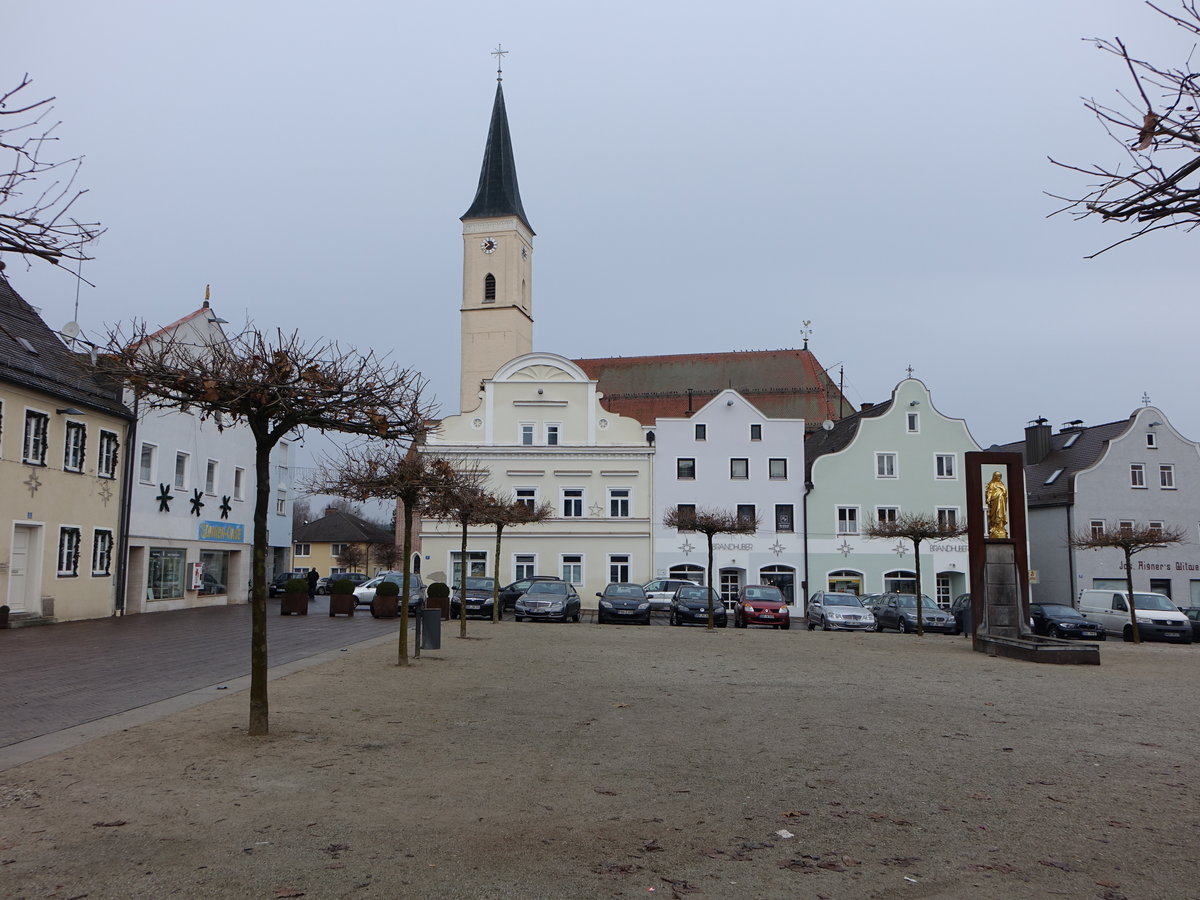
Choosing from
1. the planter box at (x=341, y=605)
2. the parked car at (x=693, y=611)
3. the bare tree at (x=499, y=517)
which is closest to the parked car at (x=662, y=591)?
the parked car at (x=693, y=611)

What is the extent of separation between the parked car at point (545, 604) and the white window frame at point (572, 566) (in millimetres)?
13127

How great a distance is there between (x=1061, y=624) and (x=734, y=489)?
19166 millimetres

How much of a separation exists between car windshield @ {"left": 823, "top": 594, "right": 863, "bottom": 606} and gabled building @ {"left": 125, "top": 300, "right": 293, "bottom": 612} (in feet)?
68.1

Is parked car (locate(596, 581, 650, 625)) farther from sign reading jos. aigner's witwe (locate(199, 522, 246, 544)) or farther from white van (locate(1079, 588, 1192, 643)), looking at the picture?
sign reading jos. aigner's witwe (locate(199, 522, 246, 544))

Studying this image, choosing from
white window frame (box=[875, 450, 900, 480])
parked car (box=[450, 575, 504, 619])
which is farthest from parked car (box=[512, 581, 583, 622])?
white window frame (box=[875, 450, 900, 480])

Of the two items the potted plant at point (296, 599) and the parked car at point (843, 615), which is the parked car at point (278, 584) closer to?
the potted plant at point (296, 599)

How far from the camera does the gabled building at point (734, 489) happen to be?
46.8 meters

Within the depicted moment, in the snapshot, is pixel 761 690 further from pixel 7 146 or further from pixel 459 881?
pixel 7 146

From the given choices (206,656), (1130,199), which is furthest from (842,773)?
(206,656)

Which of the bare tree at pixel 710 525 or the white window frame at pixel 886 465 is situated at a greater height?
the white window frame at pixel 886 465

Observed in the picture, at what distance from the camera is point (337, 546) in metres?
93.5

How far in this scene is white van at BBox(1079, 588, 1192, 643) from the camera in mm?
32281

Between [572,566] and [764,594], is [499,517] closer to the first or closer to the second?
[764,594]

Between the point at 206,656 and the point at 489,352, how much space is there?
50.7 meters
